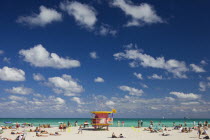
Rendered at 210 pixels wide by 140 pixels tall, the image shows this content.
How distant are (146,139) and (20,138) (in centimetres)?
1347

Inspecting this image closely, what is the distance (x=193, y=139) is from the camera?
82.1ft

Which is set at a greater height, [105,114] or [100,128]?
[105,114]

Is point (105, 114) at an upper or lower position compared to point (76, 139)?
upper

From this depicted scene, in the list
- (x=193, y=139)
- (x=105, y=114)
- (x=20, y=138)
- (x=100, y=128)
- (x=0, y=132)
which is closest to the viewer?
(x=20, y=138)

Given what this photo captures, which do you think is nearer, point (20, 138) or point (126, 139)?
point (20, 138)

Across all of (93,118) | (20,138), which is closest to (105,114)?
(93,118)

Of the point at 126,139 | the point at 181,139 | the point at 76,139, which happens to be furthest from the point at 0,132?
the point at 181,139

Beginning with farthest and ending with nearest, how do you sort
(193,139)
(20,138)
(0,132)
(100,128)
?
(100,128) → (0,132) → (193,139) → (20,138)

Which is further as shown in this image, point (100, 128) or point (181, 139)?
point (100, 128)

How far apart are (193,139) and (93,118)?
17.6 m

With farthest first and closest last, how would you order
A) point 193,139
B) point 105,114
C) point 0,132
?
1. point 105,114
2. point 0,132
3. point 193,139

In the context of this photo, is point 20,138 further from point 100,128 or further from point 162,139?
point 100,128

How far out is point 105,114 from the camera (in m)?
37.8

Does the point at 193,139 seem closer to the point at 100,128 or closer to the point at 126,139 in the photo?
the point at 126,139
